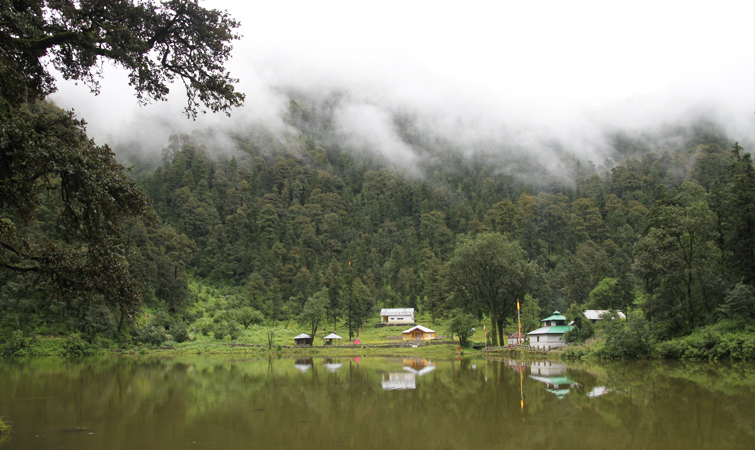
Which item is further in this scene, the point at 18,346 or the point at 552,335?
the point at 552,335

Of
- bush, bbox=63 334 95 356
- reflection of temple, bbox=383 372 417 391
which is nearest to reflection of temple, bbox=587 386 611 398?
reflection of temple, bbox=383 372 417 391

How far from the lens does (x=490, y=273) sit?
49219 mm

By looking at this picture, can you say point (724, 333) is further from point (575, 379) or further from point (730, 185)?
point (575, 379)

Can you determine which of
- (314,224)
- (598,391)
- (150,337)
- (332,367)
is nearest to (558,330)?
(332,367)

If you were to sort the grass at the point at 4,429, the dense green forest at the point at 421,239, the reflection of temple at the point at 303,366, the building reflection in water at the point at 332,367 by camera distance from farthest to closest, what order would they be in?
the dense green forest at the point at 421,239
the reflection of temple at the point at 303,366
the building reflection in water at the point at 332,367
the grass at the point at 4,429

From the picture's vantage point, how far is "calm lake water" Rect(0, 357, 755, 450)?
9742 mm

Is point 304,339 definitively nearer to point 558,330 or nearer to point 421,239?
point 558,330

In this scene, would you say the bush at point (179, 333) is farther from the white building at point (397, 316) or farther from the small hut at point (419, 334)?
the white building at point (397, 316)

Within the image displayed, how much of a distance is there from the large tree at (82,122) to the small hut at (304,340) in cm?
5063

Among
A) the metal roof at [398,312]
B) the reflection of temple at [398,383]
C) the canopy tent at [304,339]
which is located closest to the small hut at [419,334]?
the canopy tent at [304,339]

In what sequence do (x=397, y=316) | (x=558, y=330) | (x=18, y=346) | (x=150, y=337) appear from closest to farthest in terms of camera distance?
(x=18, y=346)
(x=558, y=330)
(x=150, y=337)
(x=397, y=316)

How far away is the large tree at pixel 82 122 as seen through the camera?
8359mm

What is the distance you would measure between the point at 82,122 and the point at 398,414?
35.8ft

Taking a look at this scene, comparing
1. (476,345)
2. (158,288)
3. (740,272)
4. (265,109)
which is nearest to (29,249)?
(740,272)
